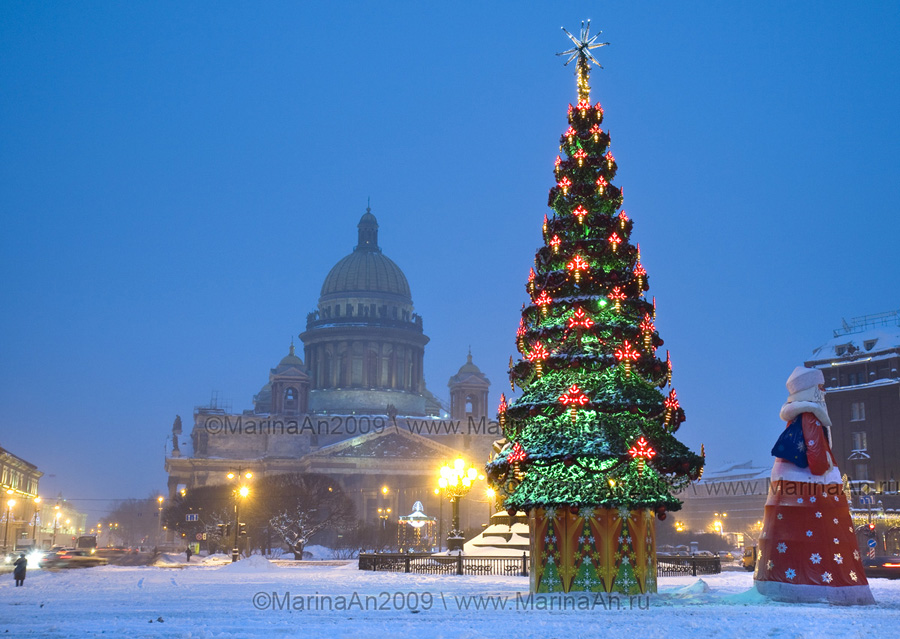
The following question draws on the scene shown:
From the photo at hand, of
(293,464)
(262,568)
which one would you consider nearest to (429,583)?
(262,568)

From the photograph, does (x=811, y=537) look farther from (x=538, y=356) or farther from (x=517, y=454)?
(x=538, y=356)

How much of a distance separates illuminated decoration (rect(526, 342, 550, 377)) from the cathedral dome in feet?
353

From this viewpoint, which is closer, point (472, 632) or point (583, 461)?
point (472, 632)

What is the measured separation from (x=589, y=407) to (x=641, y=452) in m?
1.50

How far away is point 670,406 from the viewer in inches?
890

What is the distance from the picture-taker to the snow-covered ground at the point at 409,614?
587 inches

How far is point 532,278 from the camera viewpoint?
24.5 m

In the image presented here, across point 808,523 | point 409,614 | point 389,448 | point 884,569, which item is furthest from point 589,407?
point 389,448

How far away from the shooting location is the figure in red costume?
19.2 meters

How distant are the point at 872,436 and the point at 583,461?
51920mm

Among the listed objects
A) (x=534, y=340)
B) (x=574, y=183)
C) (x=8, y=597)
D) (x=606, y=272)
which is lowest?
(x=8, y=597)

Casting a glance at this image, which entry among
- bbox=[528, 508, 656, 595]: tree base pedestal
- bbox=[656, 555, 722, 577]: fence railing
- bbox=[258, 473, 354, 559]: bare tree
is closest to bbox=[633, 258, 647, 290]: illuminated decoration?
bbox=[528, 508, 656, 595]: tree base pedestal

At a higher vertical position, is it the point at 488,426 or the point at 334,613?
the point at 488,426

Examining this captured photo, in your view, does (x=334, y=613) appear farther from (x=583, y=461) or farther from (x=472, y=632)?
(x=583, y=461)
